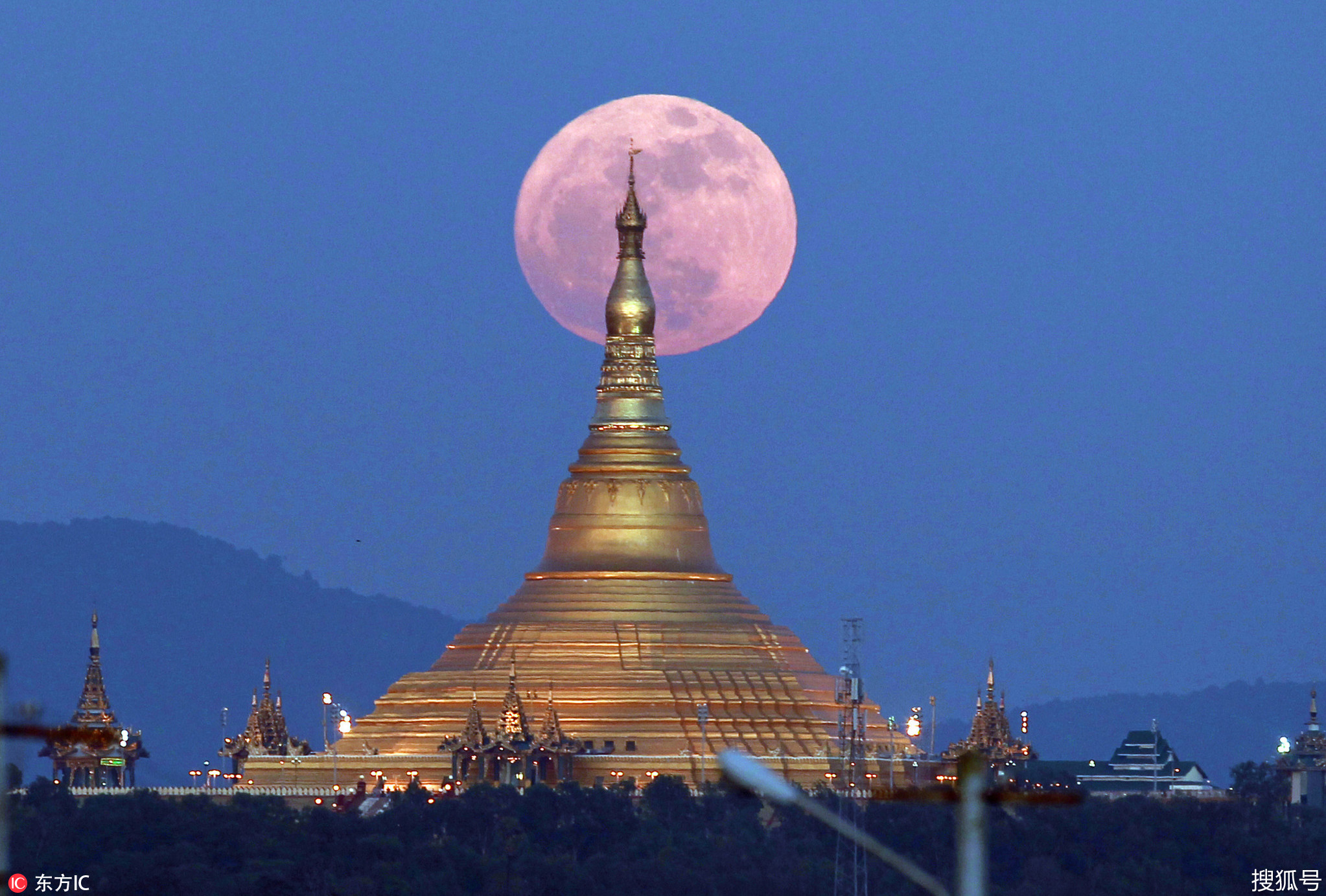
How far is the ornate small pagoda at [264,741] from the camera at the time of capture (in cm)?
8500

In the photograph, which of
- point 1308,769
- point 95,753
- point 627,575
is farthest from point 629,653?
point 1308,769

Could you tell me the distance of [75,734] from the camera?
1008 inches

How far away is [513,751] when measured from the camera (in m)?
77.8

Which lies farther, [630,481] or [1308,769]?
[1308,769]

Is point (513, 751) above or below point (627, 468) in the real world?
below

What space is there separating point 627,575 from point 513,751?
5764 mm

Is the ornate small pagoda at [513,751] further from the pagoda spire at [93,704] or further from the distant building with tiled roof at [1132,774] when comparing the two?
the pagoda spire at [93,704]

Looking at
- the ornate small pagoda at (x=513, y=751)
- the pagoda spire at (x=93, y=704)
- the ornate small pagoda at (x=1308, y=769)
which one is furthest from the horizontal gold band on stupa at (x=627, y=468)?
the ornate small pagoda at (x=1308, y=769)

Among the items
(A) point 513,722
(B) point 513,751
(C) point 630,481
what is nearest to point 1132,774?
(C) point 630,481

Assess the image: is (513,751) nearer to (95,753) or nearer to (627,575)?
(627,575)

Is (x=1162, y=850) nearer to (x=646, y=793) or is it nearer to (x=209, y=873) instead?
(x=646, y=793)

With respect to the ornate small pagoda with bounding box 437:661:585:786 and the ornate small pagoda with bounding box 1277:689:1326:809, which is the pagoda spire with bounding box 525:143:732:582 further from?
the ornate small pagoda with bounding box 1277:689:1326:809

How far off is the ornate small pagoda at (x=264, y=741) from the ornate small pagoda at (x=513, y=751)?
664 cm

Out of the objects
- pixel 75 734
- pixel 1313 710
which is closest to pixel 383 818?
pixel 1313 710
